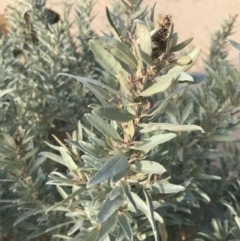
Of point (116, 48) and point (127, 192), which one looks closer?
point (116, 48)

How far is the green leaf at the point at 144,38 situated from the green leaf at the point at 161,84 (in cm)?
4

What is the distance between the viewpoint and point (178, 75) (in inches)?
20.3

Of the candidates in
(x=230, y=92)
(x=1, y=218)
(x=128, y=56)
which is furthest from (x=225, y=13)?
(x=128, y=56)

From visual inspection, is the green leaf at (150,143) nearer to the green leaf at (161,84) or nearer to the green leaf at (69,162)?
the green leaf at (161,84)

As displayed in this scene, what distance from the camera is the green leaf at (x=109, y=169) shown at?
0.57m

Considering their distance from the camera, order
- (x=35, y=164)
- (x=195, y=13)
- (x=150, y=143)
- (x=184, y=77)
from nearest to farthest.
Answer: (x=184, y=77) < (x=150, y=143) < (x=35, y=164) < (x=195, y=13)

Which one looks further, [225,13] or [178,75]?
[225,13]

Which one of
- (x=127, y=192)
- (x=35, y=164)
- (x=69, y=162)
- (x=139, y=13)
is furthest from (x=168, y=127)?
(x=139, y=13)

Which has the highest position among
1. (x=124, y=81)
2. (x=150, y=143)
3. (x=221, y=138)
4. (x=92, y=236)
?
(x=124, y=81)

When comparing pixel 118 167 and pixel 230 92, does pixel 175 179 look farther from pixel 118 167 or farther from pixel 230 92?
pixel 118 167

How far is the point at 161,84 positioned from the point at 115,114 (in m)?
0.09

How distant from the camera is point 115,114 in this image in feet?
1.93

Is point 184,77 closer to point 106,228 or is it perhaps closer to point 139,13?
point 106,228

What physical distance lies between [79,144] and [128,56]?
0.65ft
